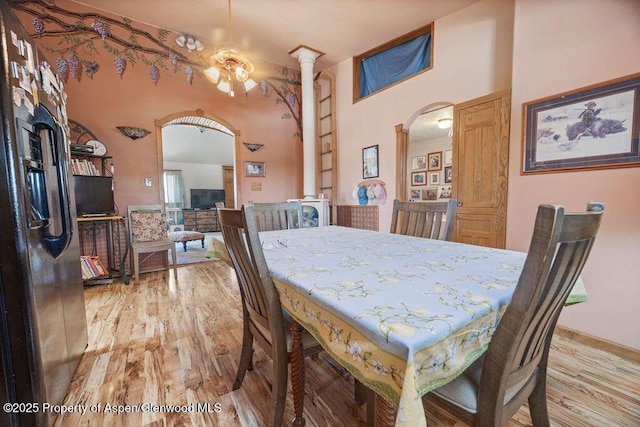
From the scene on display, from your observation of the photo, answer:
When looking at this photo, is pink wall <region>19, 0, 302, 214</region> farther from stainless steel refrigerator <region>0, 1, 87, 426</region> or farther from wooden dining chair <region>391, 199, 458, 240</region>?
wooden dining chair <region>391, 199, 458, 240</region>

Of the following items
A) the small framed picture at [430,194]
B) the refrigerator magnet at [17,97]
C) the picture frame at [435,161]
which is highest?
the picture frame at [435,161]

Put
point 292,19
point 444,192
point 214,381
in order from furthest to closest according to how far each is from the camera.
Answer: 1. point 444,192
2. point 292,19
3. point 214,381

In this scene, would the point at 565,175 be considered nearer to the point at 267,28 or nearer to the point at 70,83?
the point at 267,28

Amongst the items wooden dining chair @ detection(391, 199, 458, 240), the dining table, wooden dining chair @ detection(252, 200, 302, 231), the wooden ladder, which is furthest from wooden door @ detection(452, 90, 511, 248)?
the wooden ladder

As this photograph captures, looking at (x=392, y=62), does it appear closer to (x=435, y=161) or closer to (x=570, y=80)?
(x=570, y=80)

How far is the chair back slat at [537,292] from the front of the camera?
516 millimetres

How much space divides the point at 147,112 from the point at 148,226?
1599mm

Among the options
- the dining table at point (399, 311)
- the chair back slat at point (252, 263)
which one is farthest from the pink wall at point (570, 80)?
the chair back slat at point (252, 263)

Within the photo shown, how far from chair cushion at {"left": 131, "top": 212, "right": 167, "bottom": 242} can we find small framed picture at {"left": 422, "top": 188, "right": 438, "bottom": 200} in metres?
5.81

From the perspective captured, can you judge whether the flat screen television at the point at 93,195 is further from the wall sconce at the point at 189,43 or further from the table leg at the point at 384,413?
the table leg at the point at 384,413

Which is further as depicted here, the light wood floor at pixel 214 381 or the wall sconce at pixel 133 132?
the wall sconce at pixel 133 132

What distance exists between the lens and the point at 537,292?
1.79 feet

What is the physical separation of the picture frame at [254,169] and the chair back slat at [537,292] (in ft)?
13.8

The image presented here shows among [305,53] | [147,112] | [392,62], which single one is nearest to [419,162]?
[392,62]
